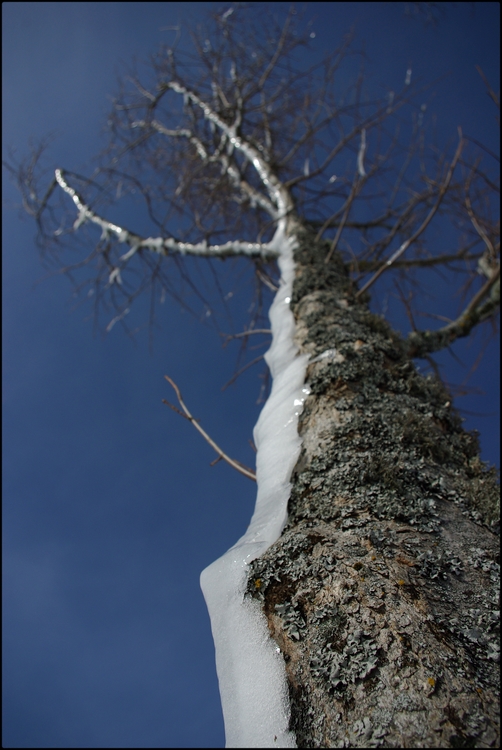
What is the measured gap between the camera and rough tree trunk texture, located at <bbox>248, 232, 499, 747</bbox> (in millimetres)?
617

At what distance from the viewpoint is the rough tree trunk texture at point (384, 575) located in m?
0.62

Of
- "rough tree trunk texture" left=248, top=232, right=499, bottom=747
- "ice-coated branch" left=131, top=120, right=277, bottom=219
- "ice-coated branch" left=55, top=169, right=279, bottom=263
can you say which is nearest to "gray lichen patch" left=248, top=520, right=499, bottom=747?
"rough tree trunk texture" left=248, top=232, right=499, bottom=747

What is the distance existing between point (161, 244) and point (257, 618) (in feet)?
9.66

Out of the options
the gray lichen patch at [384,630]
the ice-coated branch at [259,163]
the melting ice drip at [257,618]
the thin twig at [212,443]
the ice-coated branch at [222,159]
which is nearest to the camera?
the gray lichen patch at [384,630]

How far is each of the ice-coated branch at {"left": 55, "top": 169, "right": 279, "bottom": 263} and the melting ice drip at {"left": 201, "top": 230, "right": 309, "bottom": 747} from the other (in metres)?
1.70

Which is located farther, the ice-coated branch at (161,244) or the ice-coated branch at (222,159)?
the ice-coated branch at (222,159)

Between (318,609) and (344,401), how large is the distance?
677 mm

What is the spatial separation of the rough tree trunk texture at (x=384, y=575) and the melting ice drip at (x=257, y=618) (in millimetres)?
26

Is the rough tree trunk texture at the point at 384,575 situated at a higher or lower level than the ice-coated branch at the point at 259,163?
lower

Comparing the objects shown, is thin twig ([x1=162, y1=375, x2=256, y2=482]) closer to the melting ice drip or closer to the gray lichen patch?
the melting ice drip

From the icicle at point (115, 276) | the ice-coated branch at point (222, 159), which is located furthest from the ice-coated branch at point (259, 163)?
the icicle at point (115, 276)

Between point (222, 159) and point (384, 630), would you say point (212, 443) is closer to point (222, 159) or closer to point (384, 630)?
point (384, 630)

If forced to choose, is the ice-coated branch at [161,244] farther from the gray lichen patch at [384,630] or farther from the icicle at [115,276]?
the gray lichen patch at [384,630]

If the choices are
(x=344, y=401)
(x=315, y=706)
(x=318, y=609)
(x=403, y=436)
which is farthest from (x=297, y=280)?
(x=315, y=706)
